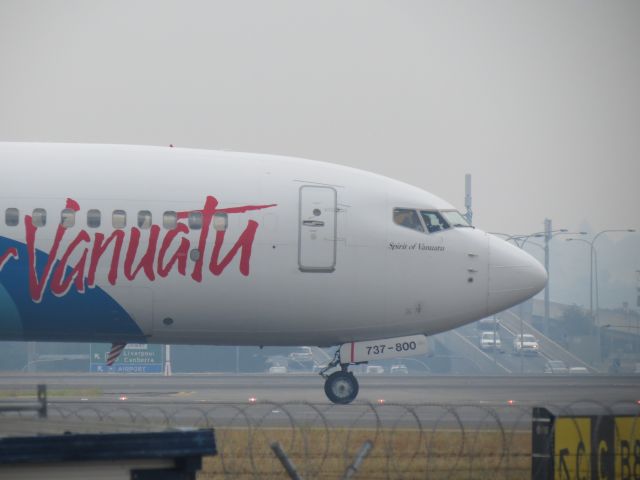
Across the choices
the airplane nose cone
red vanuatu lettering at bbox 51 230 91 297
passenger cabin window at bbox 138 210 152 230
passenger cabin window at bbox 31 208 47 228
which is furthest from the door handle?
passenger cabin window at bbox 31 208 47 228

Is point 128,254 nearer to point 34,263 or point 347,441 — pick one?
point 34,263

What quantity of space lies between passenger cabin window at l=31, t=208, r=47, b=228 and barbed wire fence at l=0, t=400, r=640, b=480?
4.10 metres

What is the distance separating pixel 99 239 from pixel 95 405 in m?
3.57

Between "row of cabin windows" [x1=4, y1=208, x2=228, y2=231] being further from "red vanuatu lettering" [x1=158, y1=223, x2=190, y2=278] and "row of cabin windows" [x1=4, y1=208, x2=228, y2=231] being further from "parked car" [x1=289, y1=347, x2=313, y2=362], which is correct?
"parked car" [x1=289, y1=347, x2=313, y2=362]

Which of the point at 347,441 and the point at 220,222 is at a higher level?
the point at 220,222

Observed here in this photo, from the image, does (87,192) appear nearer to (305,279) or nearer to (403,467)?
(305,279)

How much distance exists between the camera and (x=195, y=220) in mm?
27703

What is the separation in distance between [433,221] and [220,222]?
4981 mm

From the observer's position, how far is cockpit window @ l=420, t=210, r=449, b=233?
29.4 metres

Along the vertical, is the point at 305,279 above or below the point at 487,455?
above

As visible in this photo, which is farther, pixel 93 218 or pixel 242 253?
pixel 242 253

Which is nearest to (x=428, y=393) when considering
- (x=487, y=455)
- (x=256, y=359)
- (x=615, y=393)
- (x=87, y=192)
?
(x=615, y=393)

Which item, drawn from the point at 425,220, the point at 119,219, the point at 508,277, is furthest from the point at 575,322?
the point at 119,219

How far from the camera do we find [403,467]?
60.5 ft
